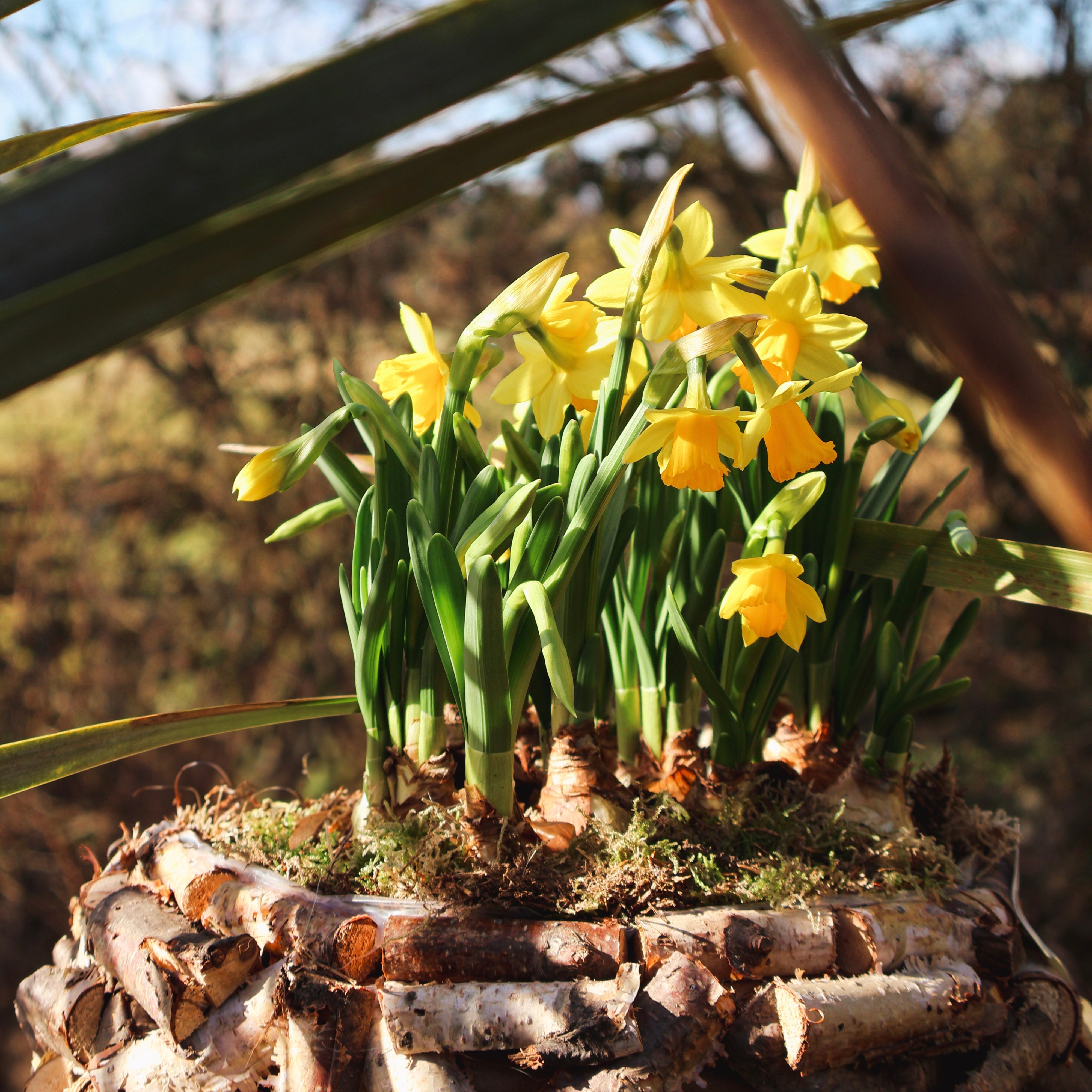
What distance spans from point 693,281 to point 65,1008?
2.55 feet

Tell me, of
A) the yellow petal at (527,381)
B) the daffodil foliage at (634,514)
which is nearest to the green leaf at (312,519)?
the daffodil foliage at (634,514)

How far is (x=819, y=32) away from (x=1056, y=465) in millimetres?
139

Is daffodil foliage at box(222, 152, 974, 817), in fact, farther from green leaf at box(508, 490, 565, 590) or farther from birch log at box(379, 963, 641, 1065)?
birch log at box(379, 963, 641, 1065)

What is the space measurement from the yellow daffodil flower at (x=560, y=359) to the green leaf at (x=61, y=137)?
13.7 inches

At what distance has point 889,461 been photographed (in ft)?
2.90

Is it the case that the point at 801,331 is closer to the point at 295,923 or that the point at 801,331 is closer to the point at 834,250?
the point at 834,250

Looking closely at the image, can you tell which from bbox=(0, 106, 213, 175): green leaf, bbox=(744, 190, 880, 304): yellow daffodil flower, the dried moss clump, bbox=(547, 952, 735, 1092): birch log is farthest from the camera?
bbox=(744, 190, 880, 304): yellow daffodil flower

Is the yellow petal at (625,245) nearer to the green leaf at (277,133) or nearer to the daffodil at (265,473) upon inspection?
the daffodil at (265,473)

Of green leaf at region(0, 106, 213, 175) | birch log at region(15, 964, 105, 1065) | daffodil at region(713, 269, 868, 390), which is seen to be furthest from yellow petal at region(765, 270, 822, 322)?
birch log at region(15, 964, 105, 1065)

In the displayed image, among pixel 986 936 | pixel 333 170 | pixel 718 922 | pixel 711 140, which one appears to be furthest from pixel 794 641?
pixel 711 140

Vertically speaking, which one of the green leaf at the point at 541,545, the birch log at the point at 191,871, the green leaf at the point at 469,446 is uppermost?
the green leaf at the point at 469,446

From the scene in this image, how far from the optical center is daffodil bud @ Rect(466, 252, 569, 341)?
635mm

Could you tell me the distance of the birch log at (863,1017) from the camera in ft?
1.82

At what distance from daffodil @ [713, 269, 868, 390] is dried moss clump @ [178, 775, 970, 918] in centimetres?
37
